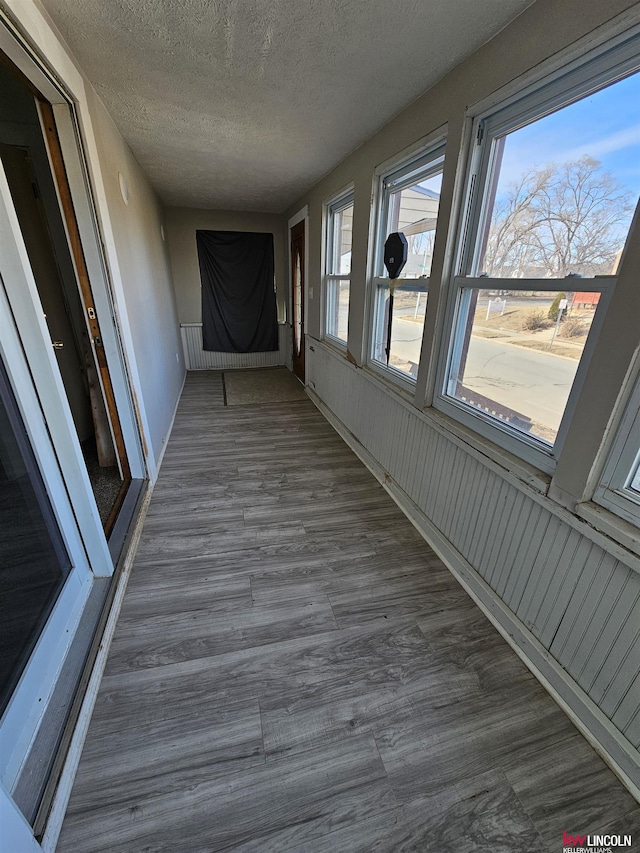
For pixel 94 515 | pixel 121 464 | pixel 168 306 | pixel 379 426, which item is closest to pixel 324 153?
pixel 379 426

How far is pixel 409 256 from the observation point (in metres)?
2.23

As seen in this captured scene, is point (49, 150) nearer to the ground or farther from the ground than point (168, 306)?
farther from the ground

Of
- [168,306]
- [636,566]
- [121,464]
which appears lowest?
[121,464]

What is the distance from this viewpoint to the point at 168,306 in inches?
169

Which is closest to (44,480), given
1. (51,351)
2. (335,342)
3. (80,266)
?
(51,351)

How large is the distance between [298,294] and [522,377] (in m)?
4.00

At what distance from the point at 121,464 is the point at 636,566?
2730 millimetres

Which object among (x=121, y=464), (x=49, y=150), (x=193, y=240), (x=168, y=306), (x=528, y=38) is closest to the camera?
(x=528, y=38)

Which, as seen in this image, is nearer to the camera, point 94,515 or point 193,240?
point 94,515

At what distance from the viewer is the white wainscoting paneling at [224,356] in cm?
554

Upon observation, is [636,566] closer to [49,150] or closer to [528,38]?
[528,38]

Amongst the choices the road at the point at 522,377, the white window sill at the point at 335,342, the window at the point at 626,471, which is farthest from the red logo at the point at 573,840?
the white window sill at the point at 335,342

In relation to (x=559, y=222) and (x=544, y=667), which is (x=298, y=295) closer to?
(x=559, y=222)

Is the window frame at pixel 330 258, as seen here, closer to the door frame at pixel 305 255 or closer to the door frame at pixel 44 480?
the door frame at pixel 305 255
